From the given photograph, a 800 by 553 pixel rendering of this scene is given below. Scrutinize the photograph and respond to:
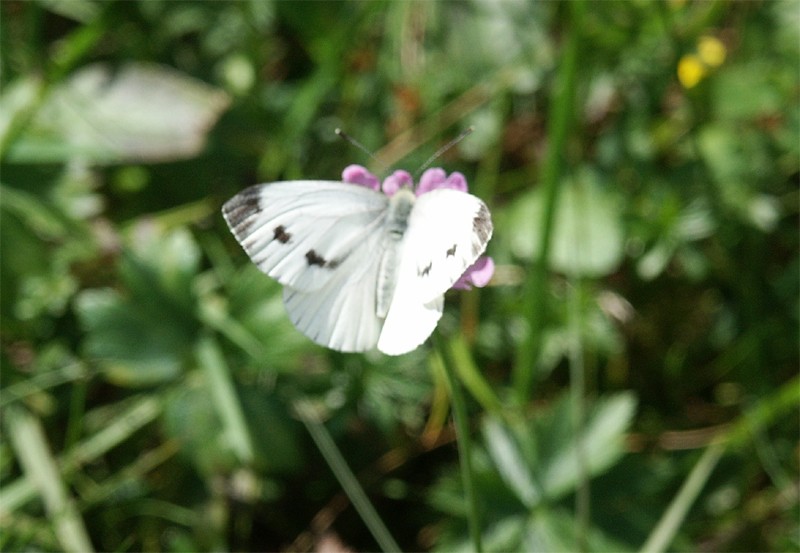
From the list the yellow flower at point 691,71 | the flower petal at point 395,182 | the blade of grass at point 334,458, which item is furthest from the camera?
the yellow flower at point 691,71

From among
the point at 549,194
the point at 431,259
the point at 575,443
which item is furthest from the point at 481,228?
the point at 575,443

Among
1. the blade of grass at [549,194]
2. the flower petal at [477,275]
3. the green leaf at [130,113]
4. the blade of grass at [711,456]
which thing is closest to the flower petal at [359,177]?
the flower petal at [477,275]

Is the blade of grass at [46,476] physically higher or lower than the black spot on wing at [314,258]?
lower

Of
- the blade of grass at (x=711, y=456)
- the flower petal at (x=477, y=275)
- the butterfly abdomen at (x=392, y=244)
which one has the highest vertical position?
the butterfly abdomen at (x=392, y=244)

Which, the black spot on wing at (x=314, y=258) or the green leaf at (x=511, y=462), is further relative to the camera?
the green leaf at (x=511, y=462)

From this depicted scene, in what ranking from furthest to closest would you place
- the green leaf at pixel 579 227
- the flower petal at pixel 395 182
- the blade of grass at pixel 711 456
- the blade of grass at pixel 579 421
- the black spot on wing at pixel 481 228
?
the green leaf at pixel 579 227 → the blade of grass at pixel 711 456 → the blade of grass at pixel 579 421 → the flower petal at pixel 395 182 → the black spot on wing at pixel 481 228

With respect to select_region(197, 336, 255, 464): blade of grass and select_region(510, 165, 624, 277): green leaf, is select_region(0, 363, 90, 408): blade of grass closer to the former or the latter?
select_region(197, 336, 255, 464): blade of grass

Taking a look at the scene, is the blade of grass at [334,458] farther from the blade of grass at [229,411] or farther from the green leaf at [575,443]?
the green leaf at [575,443]

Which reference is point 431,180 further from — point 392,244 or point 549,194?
point 549,194
